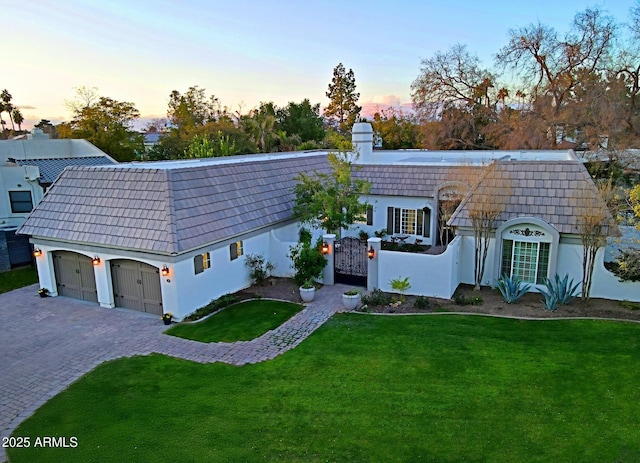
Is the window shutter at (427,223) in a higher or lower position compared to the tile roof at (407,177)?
lower

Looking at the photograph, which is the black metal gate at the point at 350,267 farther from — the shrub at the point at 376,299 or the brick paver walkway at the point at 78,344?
the shrub at the point at 376,299

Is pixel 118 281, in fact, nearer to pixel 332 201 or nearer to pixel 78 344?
pixel 78 344

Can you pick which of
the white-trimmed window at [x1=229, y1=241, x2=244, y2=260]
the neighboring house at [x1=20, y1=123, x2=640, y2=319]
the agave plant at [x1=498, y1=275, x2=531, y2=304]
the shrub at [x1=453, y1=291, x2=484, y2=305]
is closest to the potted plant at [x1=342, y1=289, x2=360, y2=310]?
the neighboring house at [x1=20, y1=123, x2=640, y2=319]

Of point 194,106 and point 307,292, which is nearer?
point 307,292

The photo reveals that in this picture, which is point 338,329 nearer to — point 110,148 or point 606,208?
point 606,208

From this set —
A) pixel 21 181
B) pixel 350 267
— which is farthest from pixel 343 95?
pixel 350 267

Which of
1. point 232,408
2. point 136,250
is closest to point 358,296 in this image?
point 232,408

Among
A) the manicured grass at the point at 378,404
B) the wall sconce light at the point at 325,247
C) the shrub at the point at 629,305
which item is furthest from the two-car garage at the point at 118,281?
the shrub at the point at 629,305
